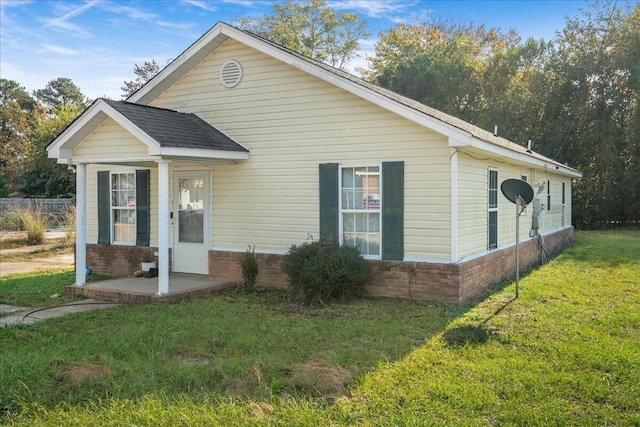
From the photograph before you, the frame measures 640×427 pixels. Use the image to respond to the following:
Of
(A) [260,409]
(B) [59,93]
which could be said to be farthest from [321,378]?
(B) [59,93]

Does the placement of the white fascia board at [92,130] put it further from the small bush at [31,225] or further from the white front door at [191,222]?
the small bush at [31,225]

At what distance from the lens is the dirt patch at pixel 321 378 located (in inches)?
180

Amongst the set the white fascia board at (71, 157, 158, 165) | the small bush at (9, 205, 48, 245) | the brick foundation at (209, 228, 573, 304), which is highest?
the white fascia board at (71, 157, 158, 165)

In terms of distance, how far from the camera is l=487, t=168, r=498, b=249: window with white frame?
10164mm

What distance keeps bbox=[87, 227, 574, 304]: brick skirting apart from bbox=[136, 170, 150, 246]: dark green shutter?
0.26 meters

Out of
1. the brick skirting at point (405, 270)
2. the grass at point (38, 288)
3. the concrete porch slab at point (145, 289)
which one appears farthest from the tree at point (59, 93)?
the concrete porch slab at point (145, 289)

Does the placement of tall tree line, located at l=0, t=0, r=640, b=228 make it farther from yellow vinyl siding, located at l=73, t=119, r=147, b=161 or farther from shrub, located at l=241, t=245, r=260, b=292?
yellow vinyl siding, located at l=73, t=119, r=147, b=161

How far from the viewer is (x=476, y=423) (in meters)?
3.96

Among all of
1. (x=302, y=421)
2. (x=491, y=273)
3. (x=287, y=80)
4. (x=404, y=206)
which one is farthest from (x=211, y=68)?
(x=302, y=421)

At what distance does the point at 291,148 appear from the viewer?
967 centimetres

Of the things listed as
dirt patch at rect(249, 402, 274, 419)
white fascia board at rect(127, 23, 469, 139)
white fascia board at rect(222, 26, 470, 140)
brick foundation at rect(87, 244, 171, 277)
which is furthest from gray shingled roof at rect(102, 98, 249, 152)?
dirt patch at rect(249, 402, 274, 419)

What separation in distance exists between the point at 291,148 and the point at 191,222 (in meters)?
2.75

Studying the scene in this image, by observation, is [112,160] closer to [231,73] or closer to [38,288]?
[231,73]

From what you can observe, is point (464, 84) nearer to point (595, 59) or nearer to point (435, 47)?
point (435, 47)
